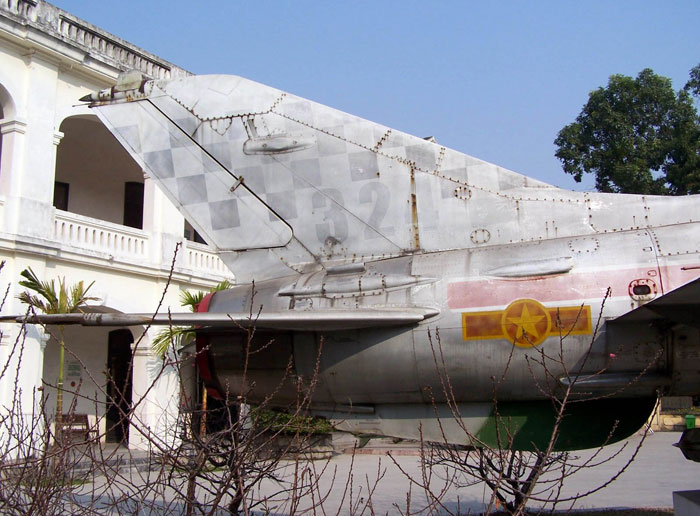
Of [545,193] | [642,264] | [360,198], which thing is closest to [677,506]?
[642,264]

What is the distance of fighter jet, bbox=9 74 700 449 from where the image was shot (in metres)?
5.33

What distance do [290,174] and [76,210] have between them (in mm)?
14041

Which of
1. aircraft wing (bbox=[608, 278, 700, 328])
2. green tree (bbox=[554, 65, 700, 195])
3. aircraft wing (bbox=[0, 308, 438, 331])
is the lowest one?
aircraft wing (bbox=[608, 278, 700, 328])

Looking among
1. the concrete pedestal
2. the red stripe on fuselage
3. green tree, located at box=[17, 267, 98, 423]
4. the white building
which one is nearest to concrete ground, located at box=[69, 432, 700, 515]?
the concrete pedestal

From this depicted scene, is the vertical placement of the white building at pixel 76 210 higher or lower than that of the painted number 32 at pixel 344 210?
higher

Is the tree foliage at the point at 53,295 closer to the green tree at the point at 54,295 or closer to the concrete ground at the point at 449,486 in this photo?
the green tree at the point at 54,295

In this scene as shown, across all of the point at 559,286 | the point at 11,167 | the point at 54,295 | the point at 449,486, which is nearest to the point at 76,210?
the point at 11,167

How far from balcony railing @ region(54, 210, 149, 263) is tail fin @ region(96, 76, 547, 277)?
8.99 meters

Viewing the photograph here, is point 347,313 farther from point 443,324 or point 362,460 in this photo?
point 362,460

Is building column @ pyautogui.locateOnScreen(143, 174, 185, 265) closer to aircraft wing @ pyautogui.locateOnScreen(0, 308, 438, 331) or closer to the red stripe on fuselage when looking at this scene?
aircraft wing @ pyautogui.locateOnScreen(0, 308, 438, 331)

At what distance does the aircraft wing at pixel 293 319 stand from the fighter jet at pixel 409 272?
0.02 metres

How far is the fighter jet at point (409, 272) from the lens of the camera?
5332 millimetres

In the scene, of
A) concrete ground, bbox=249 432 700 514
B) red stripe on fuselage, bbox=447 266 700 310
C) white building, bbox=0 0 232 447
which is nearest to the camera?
red stripe on fuselage, bbox=447 266 700 310

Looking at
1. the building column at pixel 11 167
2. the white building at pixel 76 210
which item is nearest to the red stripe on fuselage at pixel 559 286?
the white building at pixel 76 210
